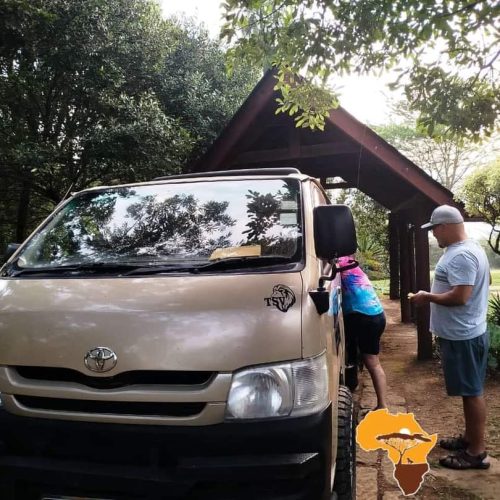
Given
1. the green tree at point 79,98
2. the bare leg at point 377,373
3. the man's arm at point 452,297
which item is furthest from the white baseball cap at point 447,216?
the green tree at point 79,98

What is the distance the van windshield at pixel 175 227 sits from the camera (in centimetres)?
253

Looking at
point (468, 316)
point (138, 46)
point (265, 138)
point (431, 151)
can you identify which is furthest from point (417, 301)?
point (431, 151)

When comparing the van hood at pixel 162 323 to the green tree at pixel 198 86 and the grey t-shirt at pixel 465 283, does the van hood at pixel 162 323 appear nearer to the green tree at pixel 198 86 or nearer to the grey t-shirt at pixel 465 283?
the grey t-shirt at pixel 465 283

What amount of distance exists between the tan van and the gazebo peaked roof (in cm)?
436

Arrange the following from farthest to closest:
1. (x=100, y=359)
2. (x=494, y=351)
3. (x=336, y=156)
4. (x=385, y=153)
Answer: (x=336, y=156) → (x=385, y=153) → (x=494, y=351) → (x=100, y=359)

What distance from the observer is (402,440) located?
157 cm

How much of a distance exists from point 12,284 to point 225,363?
4.00ft

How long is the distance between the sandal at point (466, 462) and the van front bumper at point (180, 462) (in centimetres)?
211

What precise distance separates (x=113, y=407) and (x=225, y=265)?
30.7 inches

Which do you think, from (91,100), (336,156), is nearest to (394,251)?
(336,156)

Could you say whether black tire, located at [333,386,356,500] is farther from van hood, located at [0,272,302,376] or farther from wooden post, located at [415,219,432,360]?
wooden post, located at [415,219,432,360]

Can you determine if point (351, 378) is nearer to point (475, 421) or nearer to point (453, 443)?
point (453, 443)

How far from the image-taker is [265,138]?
8.34 metres

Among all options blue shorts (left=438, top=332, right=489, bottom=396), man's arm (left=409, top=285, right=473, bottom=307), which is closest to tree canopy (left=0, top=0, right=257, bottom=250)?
man's arm (left=409, top=285, right=473, bottom=307)
